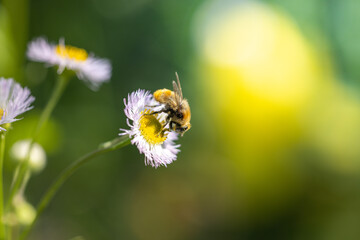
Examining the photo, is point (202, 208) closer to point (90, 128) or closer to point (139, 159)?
point (139, 159)

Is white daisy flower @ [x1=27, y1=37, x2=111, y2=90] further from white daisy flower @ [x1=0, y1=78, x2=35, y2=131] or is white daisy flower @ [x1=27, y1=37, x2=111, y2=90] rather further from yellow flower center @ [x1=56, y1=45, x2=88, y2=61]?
white daisy flower @ [x1=0, y1=78, x2=35, y2=131]

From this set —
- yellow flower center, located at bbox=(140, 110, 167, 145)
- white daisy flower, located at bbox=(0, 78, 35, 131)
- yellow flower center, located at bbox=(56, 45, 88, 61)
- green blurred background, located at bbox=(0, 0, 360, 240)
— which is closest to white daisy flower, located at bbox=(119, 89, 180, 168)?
yellow flower center, located at bbox=(140, 110, 167, 145)

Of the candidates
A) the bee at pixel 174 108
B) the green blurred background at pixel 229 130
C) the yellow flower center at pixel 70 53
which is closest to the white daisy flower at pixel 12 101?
the bee at pixel 174 108

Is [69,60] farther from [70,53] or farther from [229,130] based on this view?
[229,130]

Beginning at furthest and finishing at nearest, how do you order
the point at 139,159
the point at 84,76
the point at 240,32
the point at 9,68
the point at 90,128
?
the point at 240,32, the point at 139,159, the point at 90,128, the point at 9,68, the point at 84,76

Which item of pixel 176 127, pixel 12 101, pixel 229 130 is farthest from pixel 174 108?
pixel 229 130

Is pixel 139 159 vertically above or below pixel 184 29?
below

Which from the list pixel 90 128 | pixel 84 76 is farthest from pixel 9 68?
pixel 90 128
